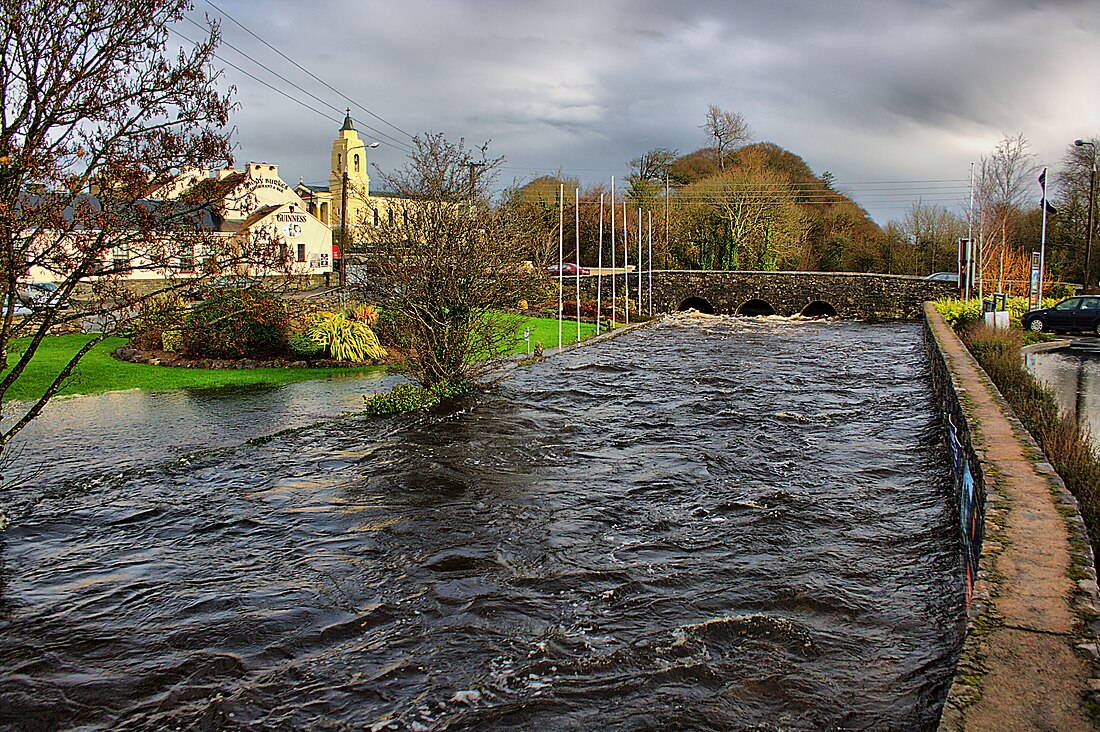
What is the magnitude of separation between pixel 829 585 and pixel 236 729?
426cm

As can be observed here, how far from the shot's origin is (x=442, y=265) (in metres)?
13.0

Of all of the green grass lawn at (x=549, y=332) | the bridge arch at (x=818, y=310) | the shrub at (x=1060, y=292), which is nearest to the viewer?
the green grass lawn at (x=549, y=332)

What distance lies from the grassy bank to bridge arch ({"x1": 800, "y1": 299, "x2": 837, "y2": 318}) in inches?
1054

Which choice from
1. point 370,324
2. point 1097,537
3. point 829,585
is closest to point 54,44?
point 829,585

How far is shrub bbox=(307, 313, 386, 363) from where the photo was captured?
17.0 metres

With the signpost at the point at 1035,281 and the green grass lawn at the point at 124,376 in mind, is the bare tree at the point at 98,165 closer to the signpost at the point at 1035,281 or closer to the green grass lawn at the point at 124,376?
the green grass lawn at the point at 124,376

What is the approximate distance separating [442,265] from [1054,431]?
8444 mm

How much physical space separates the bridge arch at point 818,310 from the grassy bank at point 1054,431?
87.9 feet

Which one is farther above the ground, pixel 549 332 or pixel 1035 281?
pixel 1035 281

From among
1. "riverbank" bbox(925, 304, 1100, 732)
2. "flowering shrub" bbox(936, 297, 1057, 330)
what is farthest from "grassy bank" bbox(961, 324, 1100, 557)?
"flowering shrub" bbox(936, 297, 1057, 330)

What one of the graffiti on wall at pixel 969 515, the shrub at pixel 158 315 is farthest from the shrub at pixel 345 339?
the graffiti on wall at pixel 969 515

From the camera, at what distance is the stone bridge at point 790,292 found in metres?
38.7

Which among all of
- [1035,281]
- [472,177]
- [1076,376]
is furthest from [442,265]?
[1035,281]

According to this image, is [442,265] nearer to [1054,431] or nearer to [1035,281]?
[1054,431]
